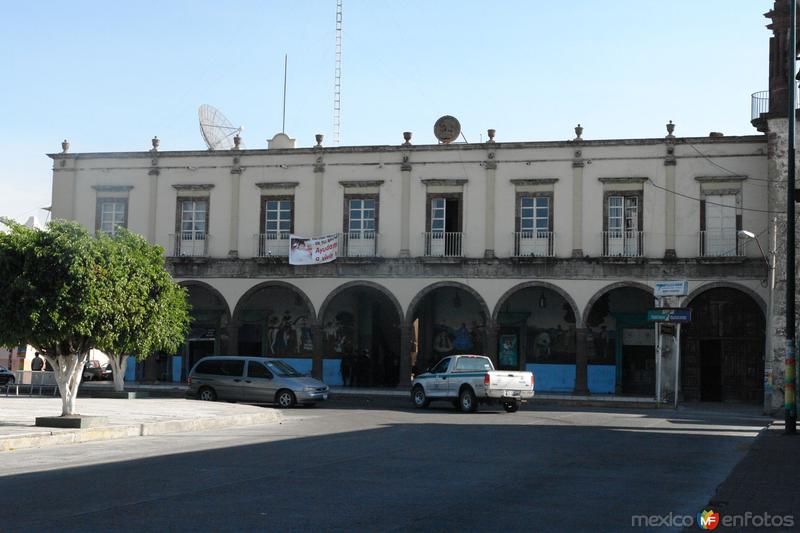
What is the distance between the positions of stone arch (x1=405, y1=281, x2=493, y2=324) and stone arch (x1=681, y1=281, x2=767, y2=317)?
22.6 feet

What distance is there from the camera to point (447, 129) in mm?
37406

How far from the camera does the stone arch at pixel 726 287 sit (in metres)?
32.4

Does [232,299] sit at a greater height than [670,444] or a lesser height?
greater

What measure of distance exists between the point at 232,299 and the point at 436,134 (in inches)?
400

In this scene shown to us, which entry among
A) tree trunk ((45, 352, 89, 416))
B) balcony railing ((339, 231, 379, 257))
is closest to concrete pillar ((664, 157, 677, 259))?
balcony railing ((339, 231, 379, 257))

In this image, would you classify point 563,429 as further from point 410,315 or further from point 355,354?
point 355,354

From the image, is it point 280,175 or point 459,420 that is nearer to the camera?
point 459,420

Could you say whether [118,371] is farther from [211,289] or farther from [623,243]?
[623,243]

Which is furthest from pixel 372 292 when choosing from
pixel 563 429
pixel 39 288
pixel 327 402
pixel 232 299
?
pixel 39 288

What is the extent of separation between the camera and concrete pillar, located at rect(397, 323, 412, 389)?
3534 cm

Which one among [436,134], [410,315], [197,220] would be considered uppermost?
[436,134]

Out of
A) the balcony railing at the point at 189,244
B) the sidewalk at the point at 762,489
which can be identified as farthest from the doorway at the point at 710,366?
the balcony railing at the point at 189,244

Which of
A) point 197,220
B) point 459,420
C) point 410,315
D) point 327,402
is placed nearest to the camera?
point 459,420

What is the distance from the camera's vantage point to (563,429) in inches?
795
